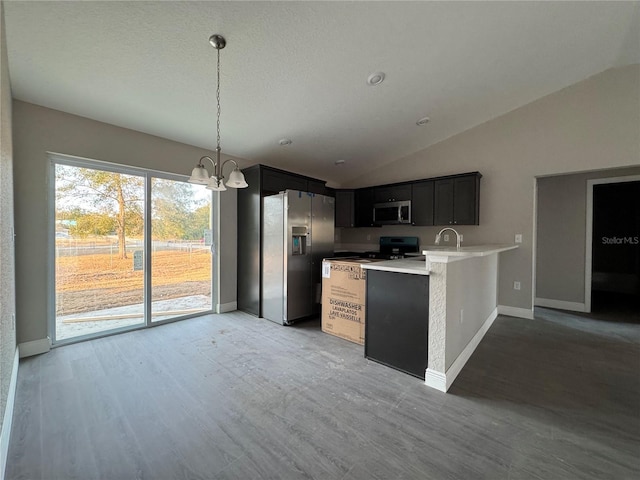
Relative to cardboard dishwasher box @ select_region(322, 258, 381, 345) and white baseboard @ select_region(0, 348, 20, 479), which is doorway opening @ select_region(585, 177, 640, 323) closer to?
cardboard dishwasher box @ select_region(322, 258, 381, 345)

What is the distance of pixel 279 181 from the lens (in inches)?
157

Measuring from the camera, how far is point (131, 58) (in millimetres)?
2111

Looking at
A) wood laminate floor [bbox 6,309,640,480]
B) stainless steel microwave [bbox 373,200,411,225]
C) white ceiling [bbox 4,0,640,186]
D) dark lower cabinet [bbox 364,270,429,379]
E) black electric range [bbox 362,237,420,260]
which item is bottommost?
wood laminate floor [bbox 6,309,640,480]

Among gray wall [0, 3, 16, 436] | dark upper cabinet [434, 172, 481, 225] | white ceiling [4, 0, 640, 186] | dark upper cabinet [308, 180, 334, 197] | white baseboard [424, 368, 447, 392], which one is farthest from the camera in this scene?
dark upper cabinet [308, 180, 334, 197]

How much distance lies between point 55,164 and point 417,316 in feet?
13.5

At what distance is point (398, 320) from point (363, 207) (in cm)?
322

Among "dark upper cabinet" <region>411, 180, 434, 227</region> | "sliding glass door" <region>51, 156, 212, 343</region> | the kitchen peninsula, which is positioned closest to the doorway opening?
"dark upper cabinet" <region>411, 180, 434, 227</region>

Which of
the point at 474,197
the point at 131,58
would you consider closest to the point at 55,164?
the point at 131,58

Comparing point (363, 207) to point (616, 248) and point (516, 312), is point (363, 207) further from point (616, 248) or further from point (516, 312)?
point (616, 248)

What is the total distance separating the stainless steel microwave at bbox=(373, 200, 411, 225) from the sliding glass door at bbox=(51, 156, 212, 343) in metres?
3.05

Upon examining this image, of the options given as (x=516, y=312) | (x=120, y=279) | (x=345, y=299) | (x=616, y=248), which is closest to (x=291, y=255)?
(x=345, y=299)

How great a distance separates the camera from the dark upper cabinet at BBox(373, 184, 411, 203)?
15.1 ft

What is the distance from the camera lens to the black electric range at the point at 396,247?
4766 mm

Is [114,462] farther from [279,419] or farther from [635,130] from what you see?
[635,130]
